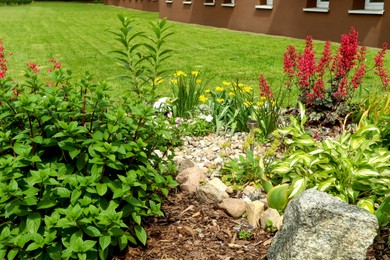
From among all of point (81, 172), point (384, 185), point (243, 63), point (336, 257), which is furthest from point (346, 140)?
point (243, 63)

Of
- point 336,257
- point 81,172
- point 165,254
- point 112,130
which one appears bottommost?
point 165,254

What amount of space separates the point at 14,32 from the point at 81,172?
17.8 meters

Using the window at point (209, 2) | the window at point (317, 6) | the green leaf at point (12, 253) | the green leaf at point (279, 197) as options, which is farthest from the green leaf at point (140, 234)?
the window at point (209, 2)

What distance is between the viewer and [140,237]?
3.11m

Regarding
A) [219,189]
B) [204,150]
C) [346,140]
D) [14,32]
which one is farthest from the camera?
[14,32]

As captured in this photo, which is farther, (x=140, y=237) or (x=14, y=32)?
(x=14, y=32)

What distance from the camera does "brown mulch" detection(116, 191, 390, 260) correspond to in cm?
317

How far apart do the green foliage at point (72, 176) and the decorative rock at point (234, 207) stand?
0.54m

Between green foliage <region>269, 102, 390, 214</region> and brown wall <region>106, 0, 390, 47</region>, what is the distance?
9460mm

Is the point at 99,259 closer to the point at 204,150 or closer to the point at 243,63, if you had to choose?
the point at 204,150

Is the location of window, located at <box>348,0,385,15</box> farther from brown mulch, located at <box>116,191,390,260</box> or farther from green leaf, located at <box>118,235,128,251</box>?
green leaf, located at <box>118,235,128,251</box>

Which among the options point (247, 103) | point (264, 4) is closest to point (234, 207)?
point (247, 103)

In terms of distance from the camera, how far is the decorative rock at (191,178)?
384 cm

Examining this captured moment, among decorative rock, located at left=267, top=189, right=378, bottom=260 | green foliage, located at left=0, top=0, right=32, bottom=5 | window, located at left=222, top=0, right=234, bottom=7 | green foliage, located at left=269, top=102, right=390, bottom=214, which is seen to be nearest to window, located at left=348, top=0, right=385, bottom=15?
window, located at left=222, top=0, right=234, bottom=7
